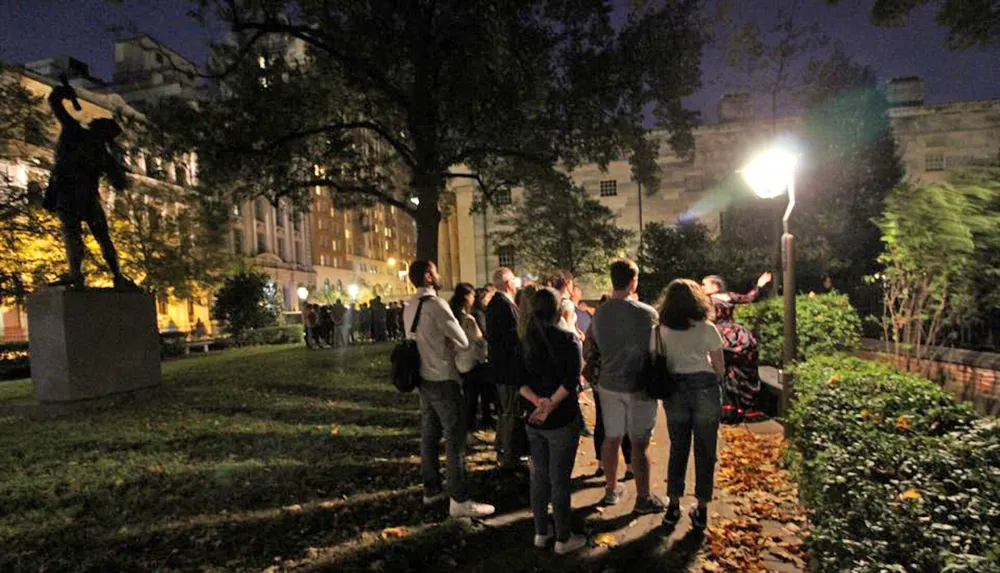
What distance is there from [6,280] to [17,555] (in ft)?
70.1

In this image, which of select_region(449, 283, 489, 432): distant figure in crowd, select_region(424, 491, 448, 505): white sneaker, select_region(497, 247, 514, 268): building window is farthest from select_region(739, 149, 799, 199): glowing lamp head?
select_region(497, 247, 514, 268): building window

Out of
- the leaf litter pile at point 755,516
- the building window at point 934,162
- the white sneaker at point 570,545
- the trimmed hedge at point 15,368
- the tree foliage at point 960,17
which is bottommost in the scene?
the leaf litter pile at point 755,516

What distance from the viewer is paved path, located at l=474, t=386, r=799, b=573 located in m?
3.85

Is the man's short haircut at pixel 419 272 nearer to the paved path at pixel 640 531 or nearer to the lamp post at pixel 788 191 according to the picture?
the paved path at pixel 640 531

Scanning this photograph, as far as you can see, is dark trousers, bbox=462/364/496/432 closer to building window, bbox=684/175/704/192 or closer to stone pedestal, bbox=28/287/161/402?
stone pedestal, bbox=28/287/161/402

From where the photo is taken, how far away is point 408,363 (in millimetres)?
4508

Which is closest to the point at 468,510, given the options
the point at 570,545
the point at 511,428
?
the point at 570,545

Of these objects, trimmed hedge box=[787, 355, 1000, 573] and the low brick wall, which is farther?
the low brick wall

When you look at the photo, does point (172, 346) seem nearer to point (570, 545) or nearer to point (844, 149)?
point (570, 545)

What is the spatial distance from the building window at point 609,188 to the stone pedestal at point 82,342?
3342 centimetres

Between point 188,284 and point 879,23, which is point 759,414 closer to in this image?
point 879,23

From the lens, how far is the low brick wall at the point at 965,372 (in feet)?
21.5

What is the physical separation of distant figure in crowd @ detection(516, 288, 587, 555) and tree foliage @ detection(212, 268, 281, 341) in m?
28.1

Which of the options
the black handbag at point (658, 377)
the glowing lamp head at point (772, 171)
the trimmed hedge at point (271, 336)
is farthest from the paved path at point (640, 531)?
the trimmed hedge at point (271, 336)
